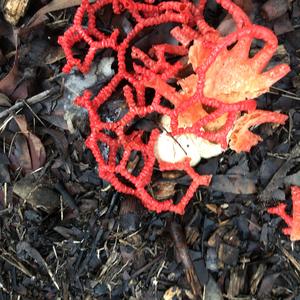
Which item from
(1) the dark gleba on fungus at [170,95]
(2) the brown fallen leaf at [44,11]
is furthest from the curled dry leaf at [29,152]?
(2) the brown fallen leaf at [44,11]

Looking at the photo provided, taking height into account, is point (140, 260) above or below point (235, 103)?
below

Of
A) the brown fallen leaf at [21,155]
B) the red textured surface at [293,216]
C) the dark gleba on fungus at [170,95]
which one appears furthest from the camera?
the brown fallen leaf at [21,155]

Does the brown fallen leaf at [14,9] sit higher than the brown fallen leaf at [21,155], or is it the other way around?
the brown fallen leaf at [14,9]

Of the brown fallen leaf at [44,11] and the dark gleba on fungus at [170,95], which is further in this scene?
the brown fallen leaf at [44,11]

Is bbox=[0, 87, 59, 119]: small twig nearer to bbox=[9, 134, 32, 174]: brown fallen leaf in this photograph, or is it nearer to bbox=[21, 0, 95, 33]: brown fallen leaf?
bbox=[9, 134, 32, 174]: brown fallen leaf

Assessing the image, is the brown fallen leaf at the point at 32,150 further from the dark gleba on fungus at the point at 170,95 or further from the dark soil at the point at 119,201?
the dark gleba on fungus at the point at 170,95

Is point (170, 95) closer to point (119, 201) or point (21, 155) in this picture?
point (119, 201)

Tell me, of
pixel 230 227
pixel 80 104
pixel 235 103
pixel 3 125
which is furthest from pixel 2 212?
pixel 235 103

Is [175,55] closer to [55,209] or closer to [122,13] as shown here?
[122,13]
